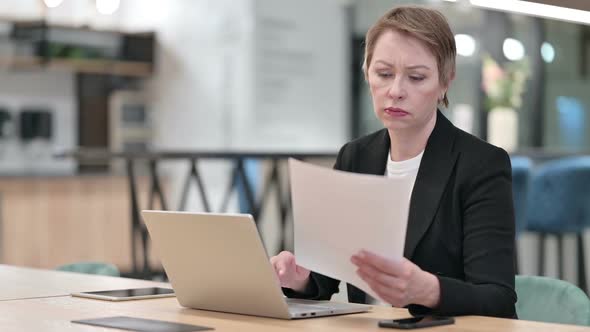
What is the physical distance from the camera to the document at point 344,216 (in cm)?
146

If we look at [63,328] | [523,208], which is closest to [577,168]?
[523,208]

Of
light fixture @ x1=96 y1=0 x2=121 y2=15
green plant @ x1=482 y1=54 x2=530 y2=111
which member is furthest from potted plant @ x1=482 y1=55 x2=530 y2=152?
light fixture @ x1=96 y1=0 x2=121 y2=15

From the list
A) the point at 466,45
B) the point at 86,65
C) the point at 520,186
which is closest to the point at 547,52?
the point at 466,45

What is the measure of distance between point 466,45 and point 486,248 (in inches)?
242

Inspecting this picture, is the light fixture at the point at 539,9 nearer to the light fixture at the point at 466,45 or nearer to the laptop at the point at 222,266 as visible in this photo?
the laptop at the point at 222,266

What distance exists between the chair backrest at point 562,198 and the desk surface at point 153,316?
370cm

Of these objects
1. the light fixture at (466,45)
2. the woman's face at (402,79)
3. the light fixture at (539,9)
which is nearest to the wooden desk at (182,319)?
the woman's face at (402,79)

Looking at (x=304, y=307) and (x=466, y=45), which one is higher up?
(x=466, y=45)

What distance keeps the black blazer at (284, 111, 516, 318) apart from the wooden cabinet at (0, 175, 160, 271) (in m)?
5.71

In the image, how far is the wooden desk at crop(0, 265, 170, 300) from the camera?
2.08 m

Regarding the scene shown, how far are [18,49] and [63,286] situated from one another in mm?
5892

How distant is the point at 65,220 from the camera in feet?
25.3

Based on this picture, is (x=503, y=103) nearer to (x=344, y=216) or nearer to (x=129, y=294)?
(x=129, y=294)

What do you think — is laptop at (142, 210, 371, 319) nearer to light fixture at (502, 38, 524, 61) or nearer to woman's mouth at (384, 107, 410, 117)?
woman's mouth at (384, 107, 410, 117)
